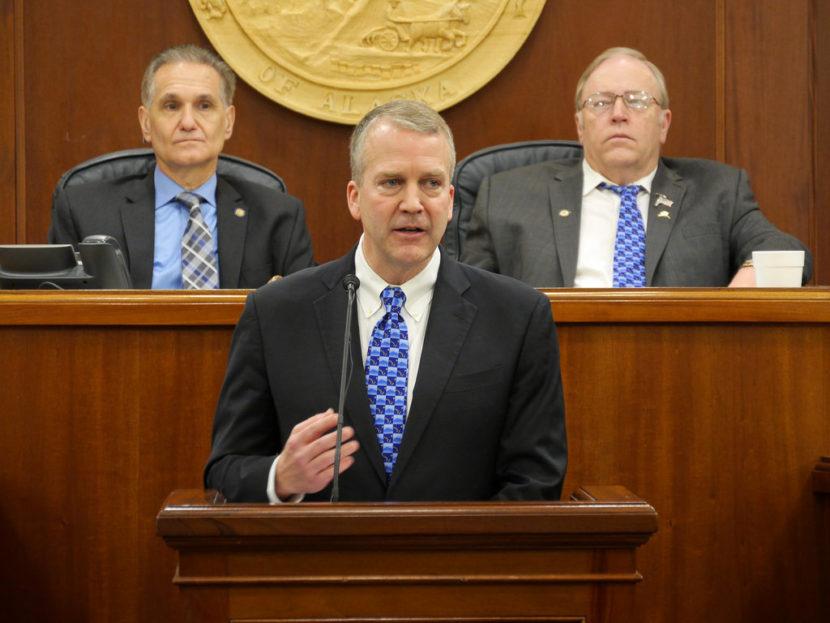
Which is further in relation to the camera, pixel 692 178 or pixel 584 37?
pixel 584 37

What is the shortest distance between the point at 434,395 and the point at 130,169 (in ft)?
6.20

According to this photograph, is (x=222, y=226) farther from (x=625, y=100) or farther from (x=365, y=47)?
(x=625, y=100)

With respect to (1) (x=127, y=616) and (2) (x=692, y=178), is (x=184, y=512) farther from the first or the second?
(2) (x=692, y=178)

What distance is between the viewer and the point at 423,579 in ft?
3.98

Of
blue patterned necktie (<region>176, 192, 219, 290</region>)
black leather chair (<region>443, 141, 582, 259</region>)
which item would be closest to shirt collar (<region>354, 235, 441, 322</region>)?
blue patterned necktie (<region>176, 192, 219, 290</region>)

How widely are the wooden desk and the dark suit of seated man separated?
2.78 feet

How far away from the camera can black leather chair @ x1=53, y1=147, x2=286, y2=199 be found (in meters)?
3.21

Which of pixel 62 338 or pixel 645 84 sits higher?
pixel 645 84

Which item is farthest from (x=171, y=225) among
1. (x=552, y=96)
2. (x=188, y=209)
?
(x=552, y=96)

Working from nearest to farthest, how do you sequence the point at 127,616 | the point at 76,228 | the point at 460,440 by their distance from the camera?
the point at 460,440 → the point at 127,616 → the point at 76,228

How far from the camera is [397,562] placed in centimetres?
122

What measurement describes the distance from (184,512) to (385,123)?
0.87 m

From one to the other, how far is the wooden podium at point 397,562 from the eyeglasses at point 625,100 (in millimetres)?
2169

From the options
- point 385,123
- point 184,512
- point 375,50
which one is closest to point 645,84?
point 375,50
